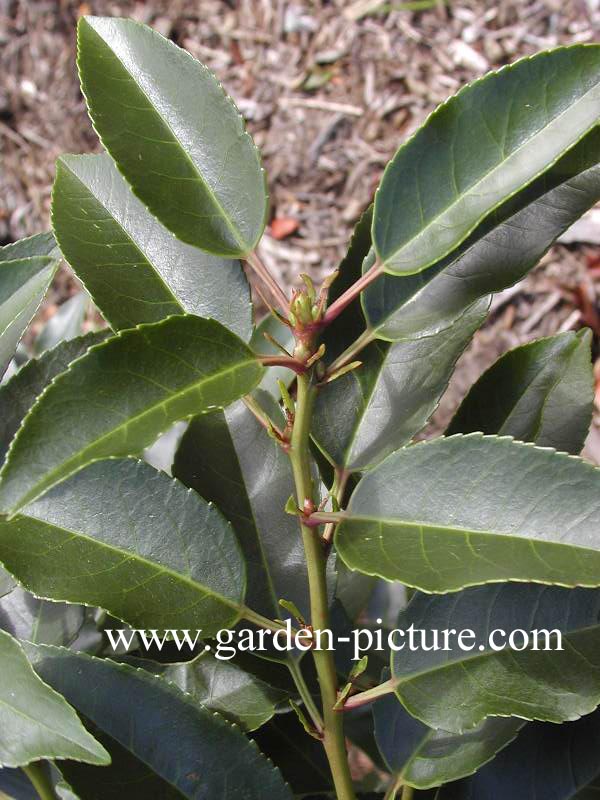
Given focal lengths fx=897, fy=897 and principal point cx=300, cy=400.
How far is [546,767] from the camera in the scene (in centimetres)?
83

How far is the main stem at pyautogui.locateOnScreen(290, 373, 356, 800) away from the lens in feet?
2.26

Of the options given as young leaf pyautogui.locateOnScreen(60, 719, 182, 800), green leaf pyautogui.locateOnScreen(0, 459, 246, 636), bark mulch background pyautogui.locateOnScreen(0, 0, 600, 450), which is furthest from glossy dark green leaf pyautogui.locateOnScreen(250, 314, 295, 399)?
bark mulch background pyautogui.locateOnScreen(0, 0, 600, 450)

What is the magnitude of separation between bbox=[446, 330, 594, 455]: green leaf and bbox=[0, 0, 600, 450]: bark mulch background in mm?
1499

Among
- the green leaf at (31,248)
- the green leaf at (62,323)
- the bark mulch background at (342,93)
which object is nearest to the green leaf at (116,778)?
the green leaf at (31,248)

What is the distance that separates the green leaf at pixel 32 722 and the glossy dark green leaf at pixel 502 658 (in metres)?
0.28

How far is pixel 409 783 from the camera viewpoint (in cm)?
81

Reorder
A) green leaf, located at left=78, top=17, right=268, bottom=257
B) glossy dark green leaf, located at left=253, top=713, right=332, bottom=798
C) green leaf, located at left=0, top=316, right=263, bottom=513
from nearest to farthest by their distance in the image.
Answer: green leaf, located at left=0, top=316, right=263, bottom=513 < green leaf, located at left=78, top=17, right=268, bottom=257 < glossy dark green leaf, located at left=253, top=713, right=332, bottom=798

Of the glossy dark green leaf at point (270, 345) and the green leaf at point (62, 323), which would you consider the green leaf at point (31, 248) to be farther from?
the green leaf at point (62, 323)

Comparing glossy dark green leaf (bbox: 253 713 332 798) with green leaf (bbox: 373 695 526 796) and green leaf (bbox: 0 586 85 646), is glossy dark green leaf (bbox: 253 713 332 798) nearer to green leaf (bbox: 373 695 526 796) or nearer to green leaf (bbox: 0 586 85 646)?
green leaf (bbox: 373 695 526 796)

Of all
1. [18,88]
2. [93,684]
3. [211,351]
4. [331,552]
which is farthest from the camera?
[18,88]

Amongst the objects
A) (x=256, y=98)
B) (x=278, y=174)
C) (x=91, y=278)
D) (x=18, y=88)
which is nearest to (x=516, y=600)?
(x=91, y=278)

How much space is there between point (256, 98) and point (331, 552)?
210 centimetres

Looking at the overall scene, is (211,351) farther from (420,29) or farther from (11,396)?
(420,29)

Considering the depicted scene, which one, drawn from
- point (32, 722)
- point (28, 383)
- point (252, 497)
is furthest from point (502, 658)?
point (28, 383)
